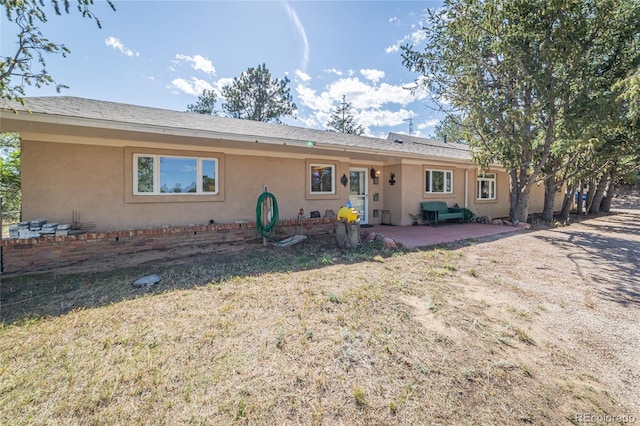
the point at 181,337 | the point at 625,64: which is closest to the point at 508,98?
the point at 625,64

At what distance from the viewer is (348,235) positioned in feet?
21.7

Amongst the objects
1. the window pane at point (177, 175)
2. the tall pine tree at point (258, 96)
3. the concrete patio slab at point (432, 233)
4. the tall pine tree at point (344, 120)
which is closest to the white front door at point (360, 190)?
the concrete patio slab at point (432, 233)

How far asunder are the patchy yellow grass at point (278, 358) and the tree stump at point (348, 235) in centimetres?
246

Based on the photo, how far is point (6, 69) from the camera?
12.5 feet

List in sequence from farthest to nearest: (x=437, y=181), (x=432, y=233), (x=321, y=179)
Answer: (x=437, y=181)
(x=321, y=179)
(x=432, y=233)

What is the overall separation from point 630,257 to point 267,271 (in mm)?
7969

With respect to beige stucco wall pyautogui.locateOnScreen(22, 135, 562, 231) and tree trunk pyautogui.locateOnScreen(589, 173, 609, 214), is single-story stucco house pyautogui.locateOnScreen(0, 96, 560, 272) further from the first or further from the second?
tree trunk pyautogui.locateOnScreen(589, 173, 609, 214)

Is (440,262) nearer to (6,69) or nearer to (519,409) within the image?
(519,409)

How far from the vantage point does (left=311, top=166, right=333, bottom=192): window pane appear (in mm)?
8836

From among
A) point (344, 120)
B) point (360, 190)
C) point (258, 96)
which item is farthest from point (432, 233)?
point (344, 120)

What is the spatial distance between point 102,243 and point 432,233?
851cm

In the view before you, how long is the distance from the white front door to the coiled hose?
12.9 ft

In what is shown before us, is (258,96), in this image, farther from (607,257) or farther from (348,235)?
(607,257)

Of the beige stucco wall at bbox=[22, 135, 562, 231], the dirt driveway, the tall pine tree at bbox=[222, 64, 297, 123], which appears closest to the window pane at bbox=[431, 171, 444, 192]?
the beige stucco wall at bbox=[22, 135, 562, 231]
